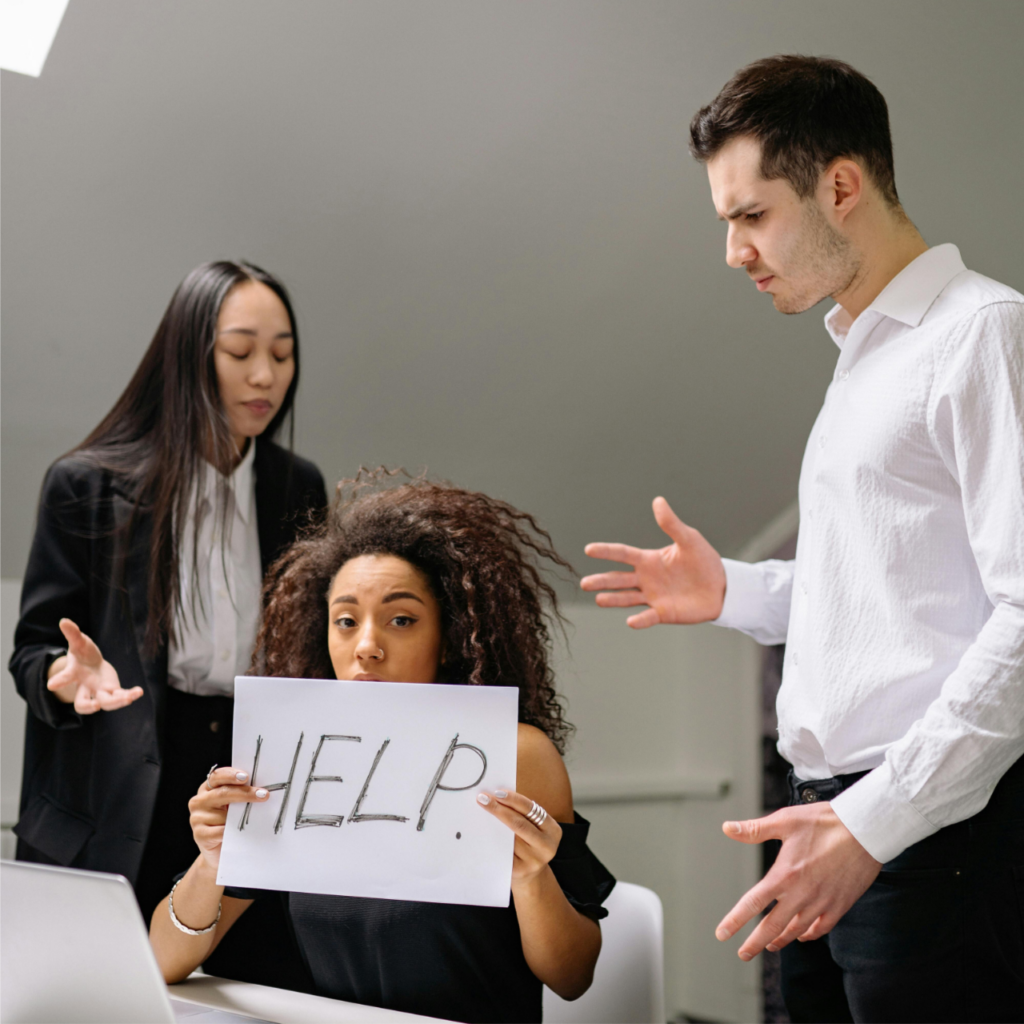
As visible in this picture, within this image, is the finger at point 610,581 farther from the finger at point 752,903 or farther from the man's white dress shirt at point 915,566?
the finger at point 752,903

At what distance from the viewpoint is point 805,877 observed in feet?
2.98

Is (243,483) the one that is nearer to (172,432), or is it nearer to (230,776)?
(172,432)

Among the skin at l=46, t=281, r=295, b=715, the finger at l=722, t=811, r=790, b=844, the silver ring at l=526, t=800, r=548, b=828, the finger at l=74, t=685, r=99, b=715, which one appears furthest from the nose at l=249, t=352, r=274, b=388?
the finger at l=722, t=811, r=790, b=844

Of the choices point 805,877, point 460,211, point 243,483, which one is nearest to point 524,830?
point 805,877

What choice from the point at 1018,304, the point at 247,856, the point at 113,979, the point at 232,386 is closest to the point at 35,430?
the point at 232,386

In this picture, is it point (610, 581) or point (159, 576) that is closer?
point (610, 581)

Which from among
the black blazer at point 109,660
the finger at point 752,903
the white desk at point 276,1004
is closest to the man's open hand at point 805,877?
the finger at point 752,903

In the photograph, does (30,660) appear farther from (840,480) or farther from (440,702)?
(840,480)

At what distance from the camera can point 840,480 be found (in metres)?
1.06

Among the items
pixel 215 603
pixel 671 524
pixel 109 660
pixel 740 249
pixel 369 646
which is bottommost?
pixel 109 660

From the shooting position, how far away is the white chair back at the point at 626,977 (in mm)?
1317

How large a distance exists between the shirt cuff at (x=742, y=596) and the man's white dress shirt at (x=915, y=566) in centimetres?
14

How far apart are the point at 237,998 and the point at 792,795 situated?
2.05 ft

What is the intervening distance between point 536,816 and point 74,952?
41 cm
